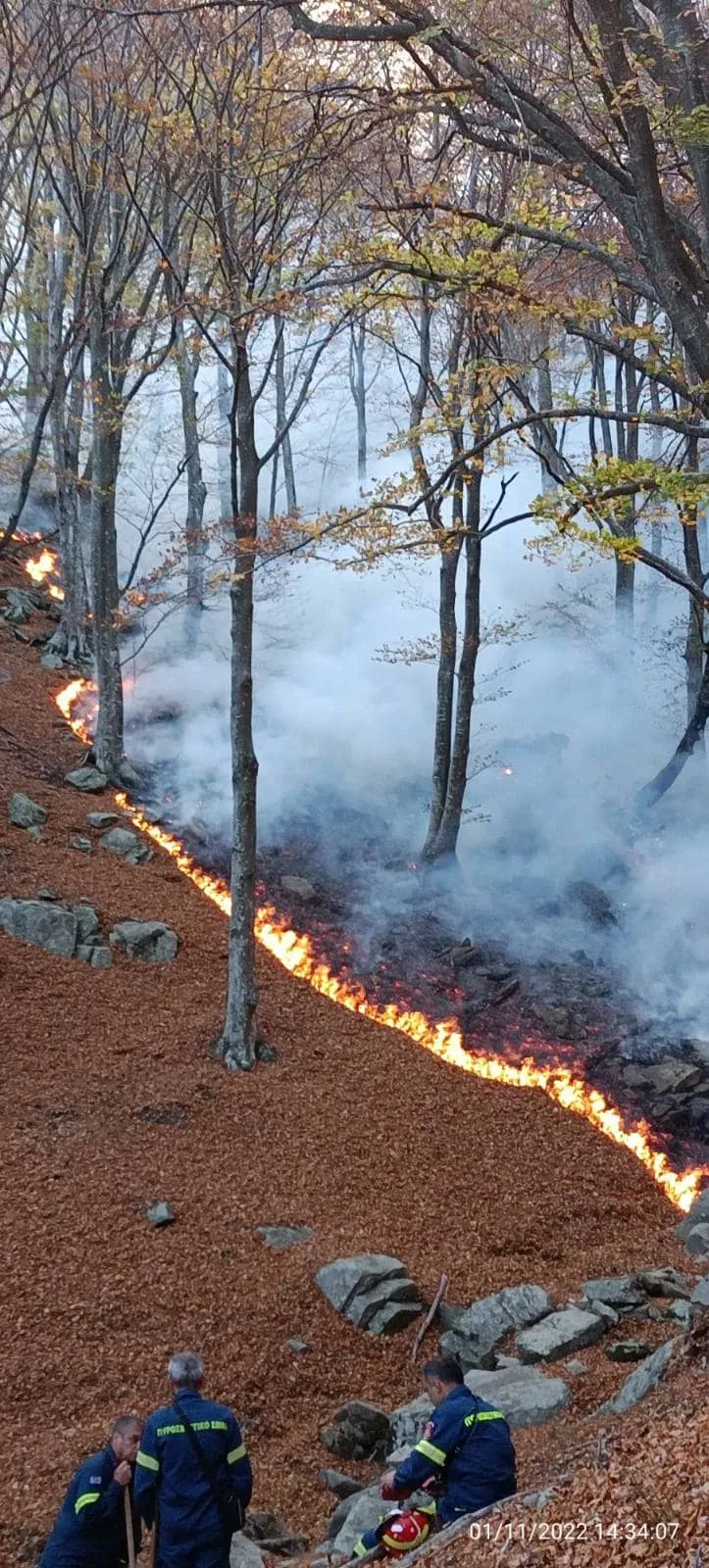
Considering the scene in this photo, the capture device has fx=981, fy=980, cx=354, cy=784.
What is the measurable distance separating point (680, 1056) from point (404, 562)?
16895 mm

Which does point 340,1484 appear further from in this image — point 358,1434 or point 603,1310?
point 603,1310

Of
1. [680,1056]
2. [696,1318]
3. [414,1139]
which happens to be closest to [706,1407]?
[696,1318]

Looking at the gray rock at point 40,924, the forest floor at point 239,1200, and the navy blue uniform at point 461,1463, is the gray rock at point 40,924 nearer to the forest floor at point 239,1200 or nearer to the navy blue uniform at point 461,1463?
the forest floor at point 239,1200

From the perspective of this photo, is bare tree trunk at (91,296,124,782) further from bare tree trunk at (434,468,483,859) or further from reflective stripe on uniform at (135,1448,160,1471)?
reflective stripe on uniform at (135,1448,160,1471)

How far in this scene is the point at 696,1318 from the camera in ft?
17.7

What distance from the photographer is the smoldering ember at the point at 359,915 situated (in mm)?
5359

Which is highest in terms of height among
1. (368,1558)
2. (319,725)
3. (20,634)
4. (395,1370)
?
(20,634)

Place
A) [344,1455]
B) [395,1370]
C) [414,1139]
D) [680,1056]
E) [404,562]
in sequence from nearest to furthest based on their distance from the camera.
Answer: [344,1455] < [395,1370] < [414,1139] < [680,1056] < [404,562]

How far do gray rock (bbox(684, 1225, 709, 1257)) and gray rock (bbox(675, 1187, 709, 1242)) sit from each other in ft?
0.22

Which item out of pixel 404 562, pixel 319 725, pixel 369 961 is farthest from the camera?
pixel 404 562

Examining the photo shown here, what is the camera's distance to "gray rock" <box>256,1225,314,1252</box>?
25.5ft

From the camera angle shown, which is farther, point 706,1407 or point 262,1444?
point 262,1444

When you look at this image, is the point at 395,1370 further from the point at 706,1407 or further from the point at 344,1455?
the point at 706,1407

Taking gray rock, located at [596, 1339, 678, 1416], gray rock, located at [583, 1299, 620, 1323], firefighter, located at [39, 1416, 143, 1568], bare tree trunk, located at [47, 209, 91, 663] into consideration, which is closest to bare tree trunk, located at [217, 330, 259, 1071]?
gray rock, located at [583, 1299, 620, 1323]
